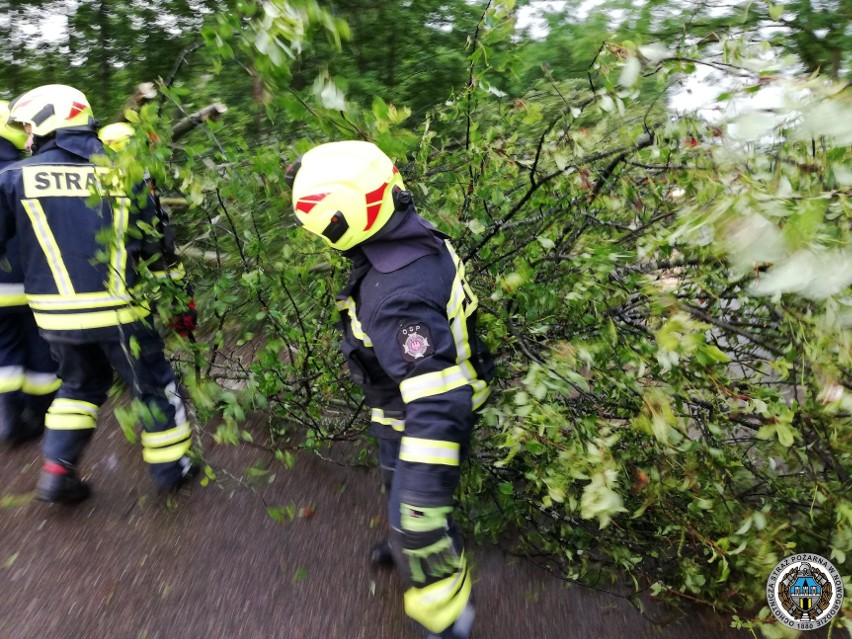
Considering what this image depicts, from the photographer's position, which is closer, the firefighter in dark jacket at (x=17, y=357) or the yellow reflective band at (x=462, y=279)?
the yellow reflective band at (x=462, y=279)

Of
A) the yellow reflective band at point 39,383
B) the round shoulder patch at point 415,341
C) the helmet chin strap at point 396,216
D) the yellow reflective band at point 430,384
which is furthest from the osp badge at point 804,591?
the yellow reflective band at point 39,383

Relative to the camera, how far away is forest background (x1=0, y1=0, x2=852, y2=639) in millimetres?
1641

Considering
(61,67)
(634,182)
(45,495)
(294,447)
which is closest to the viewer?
(634,182)

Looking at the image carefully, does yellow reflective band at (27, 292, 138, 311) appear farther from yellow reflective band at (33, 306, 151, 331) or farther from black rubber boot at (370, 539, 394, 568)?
black rubber boot at (370, 539, 394, 568)

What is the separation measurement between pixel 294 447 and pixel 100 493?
44.0 inches

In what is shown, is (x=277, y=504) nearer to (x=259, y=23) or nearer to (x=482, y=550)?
(x=482, y=550)

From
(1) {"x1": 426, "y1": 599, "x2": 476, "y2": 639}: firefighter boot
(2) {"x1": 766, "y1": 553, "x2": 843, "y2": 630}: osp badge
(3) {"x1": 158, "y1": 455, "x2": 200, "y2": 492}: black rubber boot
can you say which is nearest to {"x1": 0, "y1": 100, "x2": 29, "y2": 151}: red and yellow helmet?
(3) {"x1": 158, "y1": 455, "x2": 200, "y2": 492}: black rubber boot

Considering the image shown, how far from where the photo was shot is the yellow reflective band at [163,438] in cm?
299

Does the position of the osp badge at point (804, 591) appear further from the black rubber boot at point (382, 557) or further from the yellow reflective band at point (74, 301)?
the yellow reflective band at point (74, 301)

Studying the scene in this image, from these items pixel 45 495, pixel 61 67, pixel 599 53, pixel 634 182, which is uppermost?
pixel 599 53

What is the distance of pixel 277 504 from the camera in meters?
3.19

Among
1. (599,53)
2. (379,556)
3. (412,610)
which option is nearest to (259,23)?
(599,53)

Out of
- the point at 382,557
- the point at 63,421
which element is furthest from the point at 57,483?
the point at 382,557

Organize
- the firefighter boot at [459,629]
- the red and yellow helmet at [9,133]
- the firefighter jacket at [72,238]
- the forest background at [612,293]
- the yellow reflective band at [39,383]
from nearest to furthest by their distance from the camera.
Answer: the forest background at [612,293] → the firefighter boot at [459,629] → the firefighter jacket at [72,238] → the red and yellow helmet at [9,133] → the yellow reflective band at [39,383]
